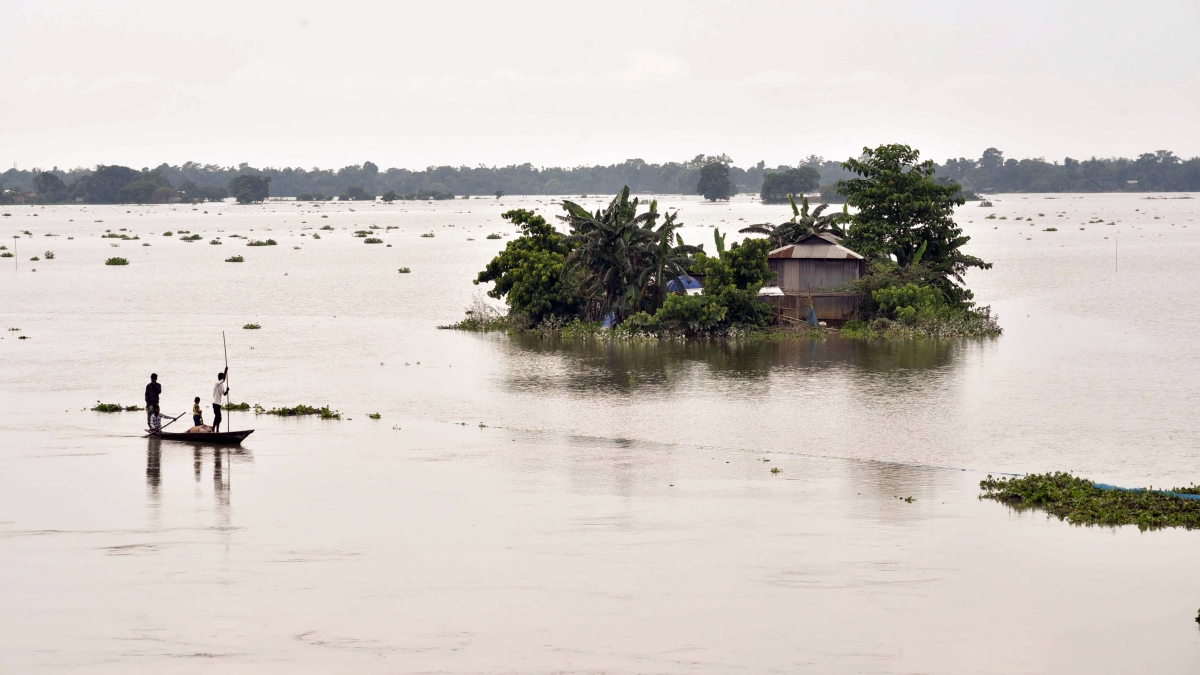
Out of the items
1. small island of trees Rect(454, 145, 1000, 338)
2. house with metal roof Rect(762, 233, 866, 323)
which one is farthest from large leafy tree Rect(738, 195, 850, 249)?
house with metal roof Rect(762, 233, 866, 323)

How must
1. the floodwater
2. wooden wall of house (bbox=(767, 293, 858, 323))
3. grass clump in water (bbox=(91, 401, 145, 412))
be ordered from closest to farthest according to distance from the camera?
the floodwater
grass clump in water (bbox=(91, 401, 145, 412))
wooden wall of house (bbox=(767, 293, 858, 323))

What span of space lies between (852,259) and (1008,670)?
33979mm

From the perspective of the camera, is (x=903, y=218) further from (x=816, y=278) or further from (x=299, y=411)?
(x=299, y=411)

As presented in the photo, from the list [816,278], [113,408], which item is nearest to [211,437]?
[113,408]

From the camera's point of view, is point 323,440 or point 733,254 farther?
point 733,254

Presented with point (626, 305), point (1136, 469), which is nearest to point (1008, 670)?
point (1136, 469)

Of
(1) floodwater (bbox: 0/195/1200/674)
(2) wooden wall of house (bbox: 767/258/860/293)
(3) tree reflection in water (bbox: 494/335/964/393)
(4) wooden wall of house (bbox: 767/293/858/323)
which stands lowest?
(1) floodwater (bbox: 0/195/1200/674)

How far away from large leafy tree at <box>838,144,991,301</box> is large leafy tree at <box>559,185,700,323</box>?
7.34 metres

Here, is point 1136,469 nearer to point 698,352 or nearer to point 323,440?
point 323,440

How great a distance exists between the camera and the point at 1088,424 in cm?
3080

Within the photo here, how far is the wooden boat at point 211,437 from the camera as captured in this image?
88.8 feet

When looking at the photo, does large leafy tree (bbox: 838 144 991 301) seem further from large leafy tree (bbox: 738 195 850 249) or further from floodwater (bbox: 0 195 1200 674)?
floodwater (bbox: 0 195 1200 674)

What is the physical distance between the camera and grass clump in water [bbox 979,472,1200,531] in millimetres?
20875

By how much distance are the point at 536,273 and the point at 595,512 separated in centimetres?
2801
